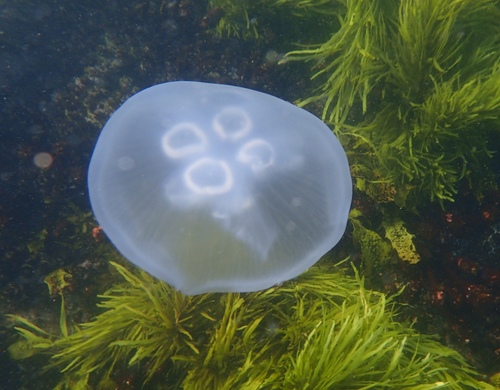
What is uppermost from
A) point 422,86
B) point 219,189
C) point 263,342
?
point 219,189

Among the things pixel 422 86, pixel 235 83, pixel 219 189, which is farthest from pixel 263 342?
pixel 235 83

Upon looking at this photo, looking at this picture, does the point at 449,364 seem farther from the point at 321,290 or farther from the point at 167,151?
the point at 167,151

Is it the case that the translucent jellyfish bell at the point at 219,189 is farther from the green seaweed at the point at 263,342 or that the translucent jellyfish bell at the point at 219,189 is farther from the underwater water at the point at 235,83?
the underwater water at the point at 235,83

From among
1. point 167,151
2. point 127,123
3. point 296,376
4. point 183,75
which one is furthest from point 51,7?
point 296,376

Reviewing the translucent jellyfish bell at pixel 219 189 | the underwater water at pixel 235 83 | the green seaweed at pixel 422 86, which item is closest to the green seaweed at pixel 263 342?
the underwater water at pixel 235 83

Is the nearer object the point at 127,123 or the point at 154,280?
the point at 127,123

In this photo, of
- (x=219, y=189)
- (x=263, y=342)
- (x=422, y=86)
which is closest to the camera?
(x=219, y=189)

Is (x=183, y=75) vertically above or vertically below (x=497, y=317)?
above

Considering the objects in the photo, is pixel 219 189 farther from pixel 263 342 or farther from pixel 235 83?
pixel 235 83
